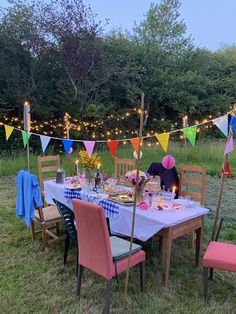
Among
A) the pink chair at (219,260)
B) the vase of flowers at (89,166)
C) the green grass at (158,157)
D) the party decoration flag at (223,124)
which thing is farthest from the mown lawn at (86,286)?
the green grass at (158,157)

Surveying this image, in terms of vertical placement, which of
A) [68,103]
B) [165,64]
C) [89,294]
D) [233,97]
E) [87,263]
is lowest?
[89,294]

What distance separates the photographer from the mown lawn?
249 centimetres

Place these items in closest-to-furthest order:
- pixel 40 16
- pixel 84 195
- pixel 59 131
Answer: pixel 84 195
pixel 40 16
pixel 59 131

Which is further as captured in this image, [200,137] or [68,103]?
[200,137]

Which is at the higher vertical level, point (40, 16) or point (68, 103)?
point (40, 16)

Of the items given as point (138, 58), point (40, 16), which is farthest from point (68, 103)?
point (138, 58)

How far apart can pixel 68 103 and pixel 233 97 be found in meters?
8.55

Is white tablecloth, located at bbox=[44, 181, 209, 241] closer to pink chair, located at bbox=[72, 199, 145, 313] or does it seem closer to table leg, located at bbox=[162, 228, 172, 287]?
table leg, located at bbox=[162, 228, 172, 287]

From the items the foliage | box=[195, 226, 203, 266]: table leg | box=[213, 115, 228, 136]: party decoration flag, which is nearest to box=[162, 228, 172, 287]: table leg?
box=[195, 226, 203, 266]: table leg

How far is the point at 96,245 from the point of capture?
239 centimetres

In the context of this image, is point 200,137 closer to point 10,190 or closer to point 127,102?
point 127,102

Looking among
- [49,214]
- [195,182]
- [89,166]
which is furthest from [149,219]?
[49,214]

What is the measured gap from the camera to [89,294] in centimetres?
267

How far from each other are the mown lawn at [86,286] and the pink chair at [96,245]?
0.31 metres
